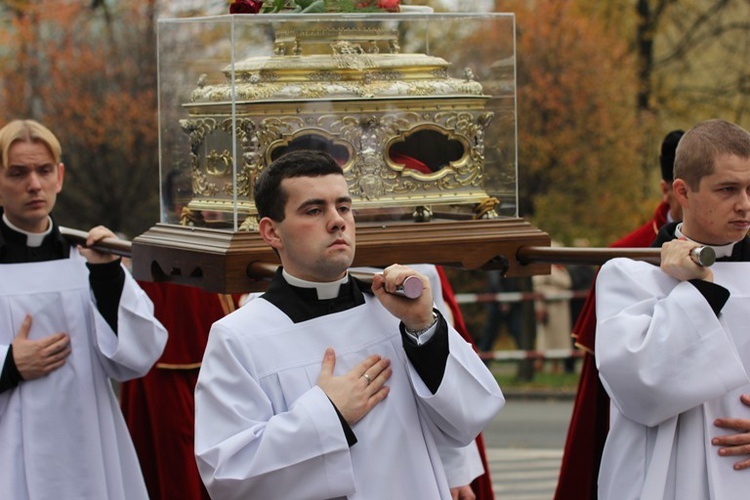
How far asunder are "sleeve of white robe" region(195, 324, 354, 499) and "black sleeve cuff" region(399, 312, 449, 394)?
0.90 feet

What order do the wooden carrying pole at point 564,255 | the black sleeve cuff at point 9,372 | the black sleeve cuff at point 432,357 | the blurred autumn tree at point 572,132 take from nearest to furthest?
the black sleeve cuff at point 432,357 < the wooden carrying pole at point 564,255 < the black sleeve cuff at point 9,372 < the blurred autumn tree at point 572,132

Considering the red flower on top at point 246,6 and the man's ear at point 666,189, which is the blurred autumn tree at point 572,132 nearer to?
the man's ear at point 666,189

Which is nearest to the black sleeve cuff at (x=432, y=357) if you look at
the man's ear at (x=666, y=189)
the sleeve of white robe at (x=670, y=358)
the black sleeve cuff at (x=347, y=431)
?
the black sleeve cuff at (x=347, y=431)

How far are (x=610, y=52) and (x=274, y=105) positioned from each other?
560 inches

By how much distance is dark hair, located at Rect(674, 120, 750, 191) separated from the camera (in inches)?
187

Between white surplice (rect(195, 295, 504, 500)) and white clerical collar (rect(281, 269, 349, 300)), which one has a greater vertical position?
white clerical collar (rect(281, 269, 349, 300))

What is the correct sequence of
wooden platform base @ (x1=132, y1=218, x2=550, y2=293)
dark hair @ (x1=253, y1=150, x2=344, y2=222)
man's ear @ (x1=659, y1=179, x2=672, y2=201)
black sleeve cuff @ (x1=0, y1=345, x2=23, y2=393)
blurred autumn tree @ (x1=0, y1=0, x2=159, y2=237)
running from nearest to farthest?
1. dark hair @ (x1=253, y1=150, x2=344, y2=222)
2. wooden platform base @ (x1=132, y1=218, x2=550, y2=293)
3. black sleeve cuff @ (x1=0, y1=345, x2=23, y2=393)
4. man's ear @ (x1=659, y1=179, x2=672, y2=201)
5. blurred autumn tree @ (x1=0, y1=0, x2=159, y2=237)

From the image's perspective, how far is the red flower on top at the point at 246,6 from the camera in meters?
5.58

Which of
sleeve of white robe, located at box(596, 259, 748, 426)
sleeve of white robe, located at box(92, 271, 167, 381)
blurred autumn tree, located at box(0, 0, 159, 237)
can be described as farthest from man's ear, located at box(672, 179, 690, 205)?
blurred autumn tree, located at box(0, 0, 159, 237)

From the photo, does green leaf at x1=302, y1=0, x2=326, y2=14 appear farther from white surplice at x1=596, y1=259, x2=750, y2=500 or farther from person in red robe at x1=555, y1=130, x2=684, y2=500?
person in red robe at x1=555, y1=130, x2=684, y2=500

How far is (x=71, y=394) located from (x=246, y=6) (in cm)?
173

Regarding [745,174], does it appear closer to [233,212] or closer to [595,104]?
[233,212]

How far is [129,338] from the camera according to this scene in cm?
622

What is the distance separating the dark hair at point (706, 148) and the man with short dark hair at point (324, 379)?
3.05 feet
